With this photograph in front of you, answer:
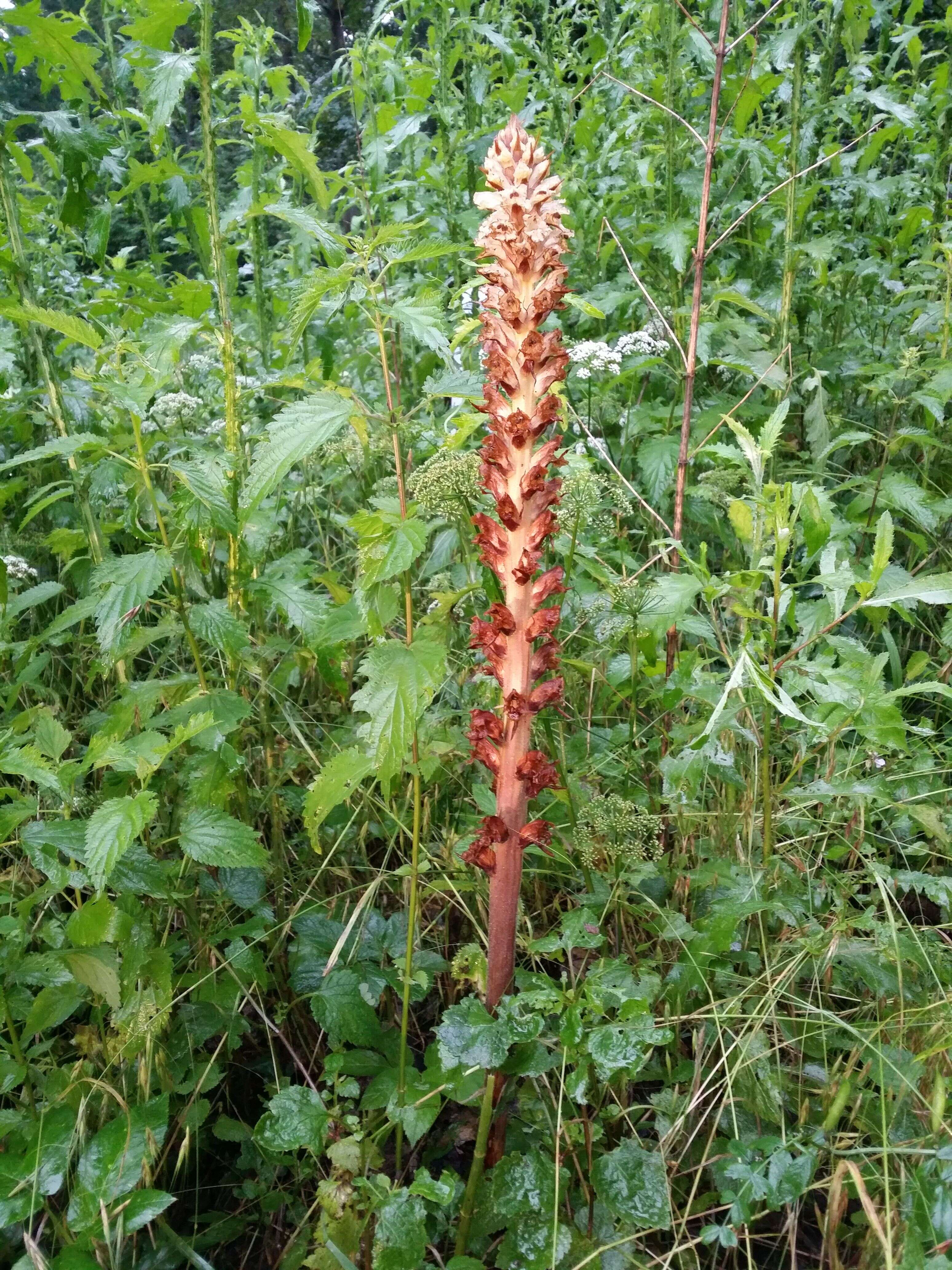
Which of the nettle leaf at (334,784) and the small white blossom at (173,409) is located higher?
the small white blossom at (173,409)

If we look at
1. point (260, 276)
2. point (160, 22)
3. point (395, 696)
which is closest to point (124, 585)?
point (395, 696)

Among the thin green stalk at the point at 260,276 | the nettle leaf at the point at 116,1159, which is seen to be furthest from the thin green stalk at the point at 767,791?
the thin green stalk at the point at 260,276

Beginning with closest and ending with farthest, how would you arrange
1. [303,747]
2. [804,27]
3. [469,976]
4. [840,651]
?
[469,976]
[840,651]
[303,747]
[804,27]

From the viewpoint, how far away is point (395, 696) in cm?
144

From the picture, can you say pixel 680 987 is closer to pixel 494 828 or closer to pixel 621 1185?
pixel 621 1185

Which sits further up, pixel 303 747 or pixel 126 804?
pixel 126 804

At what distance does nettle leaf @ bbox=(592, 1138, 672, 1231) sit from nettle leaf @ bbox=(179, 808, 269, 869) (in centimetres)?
76

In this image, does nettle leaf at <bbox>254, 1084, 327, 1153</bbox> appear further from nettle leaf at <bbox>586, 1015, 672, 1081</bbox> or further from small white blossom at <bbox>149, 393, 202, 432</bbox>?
small white blossom at <bbox>149, 393, 202, 432</bbox>

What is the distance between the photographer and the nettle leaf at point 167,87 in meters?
1.81

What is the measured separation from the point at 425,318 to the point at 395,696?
2.23ft

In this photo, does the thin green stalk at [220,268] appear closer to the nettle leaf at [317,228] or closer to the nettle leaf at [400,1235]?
the nettle leaf at [317,228]

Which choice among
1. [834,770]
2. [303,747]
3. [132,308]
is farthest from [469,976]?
[132,308]

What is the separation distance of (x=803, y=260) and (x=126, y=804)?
3.70 metres

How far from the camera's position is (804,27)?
277cm
